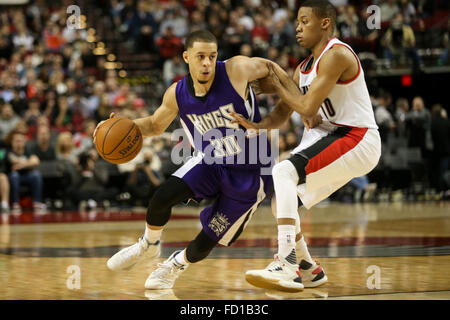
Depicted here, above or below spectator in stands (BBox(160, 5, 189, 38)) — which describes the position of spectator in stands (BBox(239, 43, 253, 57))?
below

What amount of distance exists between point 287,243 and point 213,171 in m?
0.71

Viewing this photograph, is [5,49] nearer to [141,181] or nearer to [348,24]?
[141,181]

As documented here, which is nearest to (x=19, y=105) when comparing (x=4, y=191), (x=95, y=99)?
(x=95, y=99)

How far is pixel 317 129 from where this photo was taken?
4.58 m

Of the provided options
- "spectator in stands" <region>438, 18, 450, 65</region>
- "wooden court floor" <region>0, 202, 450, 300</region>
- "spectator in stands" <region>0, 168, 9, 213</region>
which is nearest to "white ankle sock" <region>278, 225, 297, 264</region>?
"wooden court floor" <region>0, 202, 450, 300</region>

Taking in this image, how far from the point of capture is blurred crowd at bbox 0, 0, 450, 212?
11969 millimetres

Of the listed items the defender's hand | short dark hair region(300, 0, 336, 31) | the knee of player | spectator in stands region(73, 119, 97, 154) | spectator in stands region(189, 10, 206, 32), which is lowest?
spectator in stands region(73, 119, 97, 154)

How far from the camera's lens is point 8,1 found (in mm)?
18703

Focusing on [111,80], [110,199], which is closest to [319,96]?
[110,199]

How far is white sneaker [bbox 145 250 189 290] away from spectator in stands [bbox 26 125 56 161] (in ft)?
25.7

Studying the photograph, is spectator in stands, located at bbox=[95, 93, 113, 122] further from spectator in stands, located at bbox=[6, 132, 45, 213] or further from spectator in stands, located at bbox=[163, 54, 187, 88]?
spectator in stands, located at bbox=[163, 54, 187, 88]

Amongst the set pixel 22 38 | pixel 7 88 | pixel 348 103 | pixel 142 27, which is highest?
pixel 142 27

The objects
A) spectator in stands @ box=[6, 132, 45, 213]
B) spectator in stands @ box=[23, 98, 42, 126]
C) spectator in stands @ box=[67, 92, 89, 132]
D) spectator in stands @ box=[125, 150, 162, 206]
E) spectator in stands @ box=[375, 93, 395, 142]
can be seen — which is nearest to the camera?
spectator in stands @ box=[6, 132, 45, 213]

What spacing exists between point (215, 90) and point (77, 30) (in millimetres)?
12230
